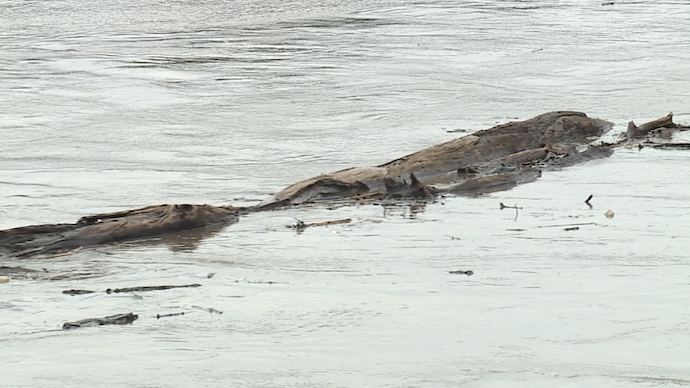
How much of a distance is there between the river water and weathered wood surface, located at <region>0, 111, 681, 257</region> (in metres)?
0.22

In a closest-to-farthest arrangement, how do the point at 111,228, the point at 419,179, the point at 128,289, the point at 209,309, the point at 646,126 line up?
1. the point at 209,309
2. the point at 128,289
3. the point at 111,228
4. the point at 419,179
5. the point at 646,126

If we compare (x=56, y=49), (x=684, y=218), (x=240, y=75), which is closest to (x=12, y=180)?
(x=684, y=218)

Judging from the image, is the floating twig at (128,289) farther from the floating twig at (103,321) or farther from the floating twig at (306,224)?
the floating twig at (306,224)

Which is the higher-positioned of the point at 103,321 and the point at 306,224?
the point at 306,224

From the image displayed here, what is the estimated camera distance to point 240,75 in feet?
51.9

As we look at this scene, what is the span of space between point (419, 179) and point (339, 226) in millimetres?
1646

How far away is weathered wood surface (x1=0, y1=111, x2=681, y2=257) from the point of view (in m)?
7.76

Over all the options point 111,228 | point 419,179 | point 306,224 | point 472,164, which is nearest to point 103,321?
point 111,228

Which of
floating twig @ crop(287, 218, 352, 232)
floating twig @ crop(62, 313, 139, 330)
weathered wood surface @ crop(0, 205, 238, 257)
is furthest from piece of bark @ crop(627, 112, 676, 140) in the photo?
floating twig @ crop(62, 313, 139, 330)

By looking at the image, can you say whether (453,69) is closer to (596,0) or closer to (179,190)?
(179,190)

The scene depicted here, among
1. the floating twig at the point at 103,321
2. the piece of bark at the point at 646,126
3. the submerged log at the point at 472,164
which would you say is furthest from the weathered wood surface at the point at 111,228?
the piece of bark at the point at 646,126

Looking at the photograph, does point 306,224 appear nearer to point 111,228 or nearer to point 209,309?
point 111,228

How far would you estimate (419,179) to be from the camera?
9.66 meters

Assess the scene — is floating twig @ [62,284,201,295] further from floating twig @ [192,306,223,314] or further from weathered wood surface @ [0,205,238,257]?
weathered wood surface @ [0,205,238,257]
